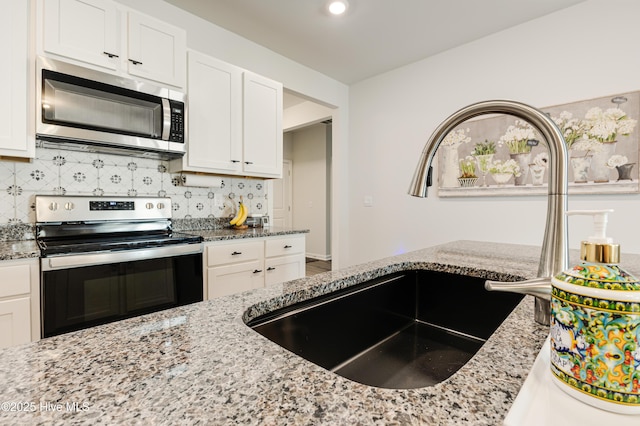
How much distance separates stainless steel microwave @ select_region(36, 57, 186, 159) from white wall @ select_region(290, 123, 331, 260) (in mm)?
3837

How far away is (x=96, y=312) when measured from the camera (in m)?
1.57

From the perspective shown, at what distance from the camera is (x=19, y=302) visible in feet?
4.58

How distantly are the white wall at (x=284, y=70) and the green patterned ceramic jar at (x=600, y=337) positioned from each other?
300cm

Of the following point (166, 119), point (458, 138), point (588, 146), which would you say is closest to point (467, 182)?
point (458, 138)

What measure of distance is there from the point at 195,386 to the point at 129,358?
0.46 feet

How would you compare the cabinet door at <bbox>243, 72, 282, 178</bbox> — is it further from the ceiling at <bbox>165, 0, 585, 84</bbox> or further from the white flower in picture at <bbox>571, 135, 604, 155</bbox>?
the white flower in picture at <bbox>571, 135, 604, 155</bbox>

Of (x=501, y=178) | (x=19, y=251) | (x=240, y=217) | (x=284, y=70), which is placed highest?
(x=284, y=70)

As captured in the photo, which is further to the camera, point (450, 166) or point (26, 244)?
point (450, 166)

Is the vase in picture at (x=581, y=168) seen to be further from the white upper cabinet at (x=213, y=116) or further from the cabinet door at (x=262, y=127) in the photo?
the white upper cabinet at (x=213, y=116)

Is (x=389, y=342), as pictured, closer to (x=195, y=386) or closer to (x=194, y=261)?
(x=195, y=386)

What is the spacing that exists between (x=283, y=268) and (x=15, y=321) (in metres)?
1.66

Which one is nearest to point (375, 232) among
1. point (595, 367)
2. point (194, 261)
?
point (194, 261)

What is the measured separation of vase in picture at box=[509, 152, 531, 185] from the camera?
264cm

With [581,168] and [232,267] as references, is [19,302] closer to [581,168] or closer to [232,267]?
[232,267]
